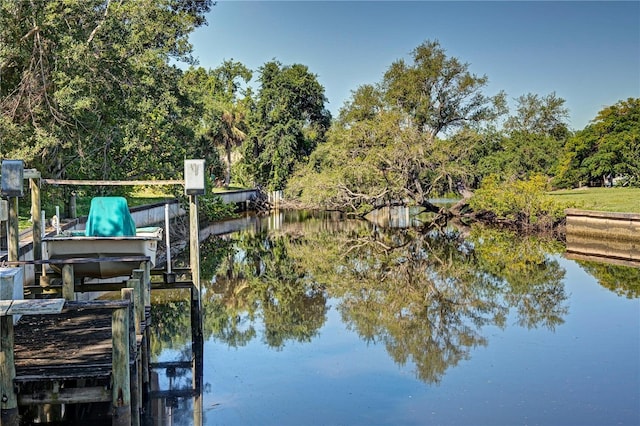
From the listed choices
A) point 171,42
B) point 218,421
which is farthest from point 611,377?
point 171,42

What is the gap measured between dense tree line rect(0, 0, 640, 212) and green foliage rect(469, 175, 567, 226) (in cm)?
197

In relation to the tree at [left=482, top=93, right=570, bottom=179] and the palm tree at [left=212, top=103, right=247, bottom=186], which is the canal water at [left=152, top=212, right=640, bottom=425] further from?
the palm tree at [left=212, top=103, right=247, bottom=186]

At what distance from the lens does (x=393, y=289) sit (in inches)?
651

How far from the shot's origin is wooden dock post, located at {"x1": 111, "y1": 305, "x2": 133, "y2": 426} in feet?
20.8

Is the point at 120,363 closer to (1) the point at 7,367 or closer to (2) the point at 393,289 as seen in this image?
(1) the point at 7,367

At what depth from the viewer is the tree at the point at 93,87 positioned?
16.9m

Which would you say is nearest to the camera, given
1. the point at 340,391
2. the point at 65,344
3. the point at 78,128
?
the point at 65,344

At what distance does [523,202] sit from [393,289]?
14899 millimetres

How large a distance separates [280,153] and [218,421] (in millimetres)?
40232

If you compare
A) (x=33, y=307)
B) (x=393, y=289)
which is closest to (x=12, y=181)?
(x=33, y=307)

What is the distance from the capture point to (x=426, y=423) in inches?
312

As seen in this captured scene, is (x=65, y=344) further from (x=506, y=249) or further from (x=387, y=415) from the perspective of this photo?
(x=506, y=249)

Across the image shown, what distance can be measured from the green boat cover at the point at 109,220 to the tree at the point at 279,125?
36.7 meters

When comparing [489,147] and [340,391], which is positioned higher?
[489,147]
